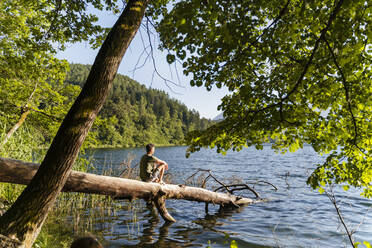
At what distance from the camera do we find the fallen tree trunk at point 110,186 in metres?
5.18

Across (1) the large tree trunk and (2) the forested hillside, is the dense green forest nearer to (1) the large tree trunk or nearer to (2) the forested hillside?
(2) the forested hillside

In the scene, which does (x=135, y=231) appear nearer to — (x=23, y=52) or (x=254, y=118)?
(x=254, y=118)

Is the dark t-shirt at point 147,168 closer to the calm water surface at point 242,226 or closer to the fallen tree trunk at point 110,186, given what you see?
the fallen tree trunk at point 110,186

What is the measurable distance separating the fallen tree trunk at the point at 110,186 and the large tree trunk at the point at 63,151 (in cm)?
225

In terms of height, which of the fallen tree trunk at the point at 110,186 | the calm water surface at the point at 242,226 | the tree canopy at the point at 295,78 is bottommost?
the calm water surface at the point at 242,226

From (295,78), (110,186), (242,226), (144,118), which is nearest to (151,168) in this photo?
(110,186)

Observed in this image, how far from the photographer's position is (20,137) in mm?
8328

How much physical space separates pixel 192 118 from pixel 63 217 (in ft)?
557

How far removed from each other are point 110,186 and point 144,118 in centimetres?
14600

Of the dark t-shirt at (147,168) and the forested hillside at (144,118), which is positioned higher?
the forested hillside at (144,118)

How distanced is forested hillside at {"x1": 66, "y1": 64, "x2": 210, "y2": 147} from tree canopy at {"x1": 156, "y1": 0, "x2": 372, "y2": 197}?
96.9m

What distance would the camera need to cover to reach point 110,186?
6.10 meters

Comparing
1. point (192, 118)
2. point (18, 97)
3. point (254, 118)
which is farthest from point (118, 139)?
point (254, 118)

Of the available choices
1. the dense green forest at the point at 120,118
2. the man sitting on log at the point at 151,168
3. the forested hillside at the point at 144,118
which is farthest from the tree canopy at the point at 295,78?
the forested hillside at the point at 144,118
